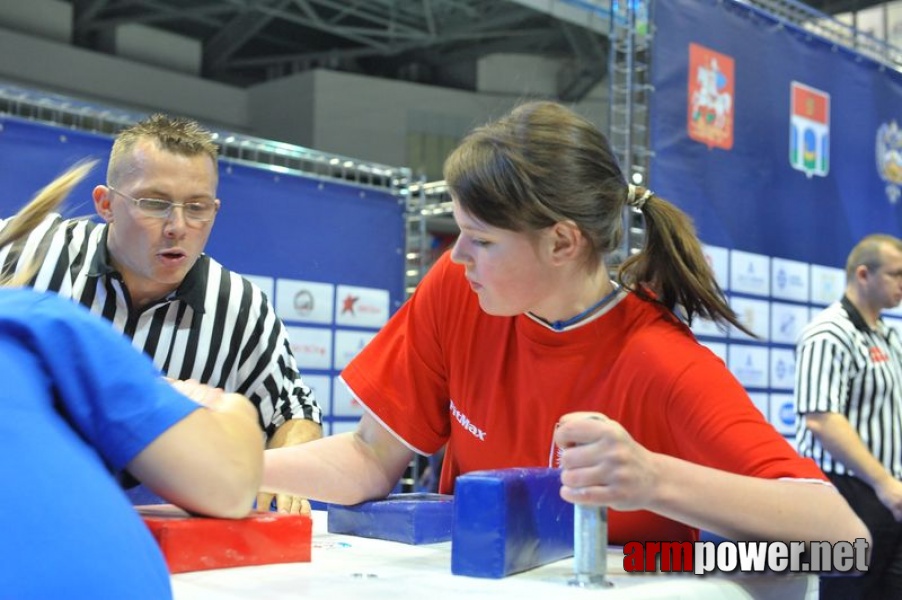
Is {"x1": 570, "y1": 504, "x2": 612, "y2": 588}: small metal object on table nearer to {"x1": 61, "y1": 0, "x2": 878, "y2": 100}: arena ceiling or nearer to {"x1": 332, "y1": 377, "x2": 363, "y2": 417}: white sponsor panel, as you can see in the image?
{"x1": 332, "y1": 377, "x2": 363, "y2": 417}: white sponsor panel

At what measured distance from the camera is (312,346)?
4.02 metres

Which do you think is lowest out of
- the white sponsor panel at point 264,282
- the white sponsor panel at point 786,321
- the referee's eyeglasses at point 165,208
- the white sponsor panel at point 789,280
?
the white sponsor panel at point 786,321

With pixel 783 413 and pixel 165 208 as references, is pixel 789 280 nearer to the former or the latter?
pixel 783 413

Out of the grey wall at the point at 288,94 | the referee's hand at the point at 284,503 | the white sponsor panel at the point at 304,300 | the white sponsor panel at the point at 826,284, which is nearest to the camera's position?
the referee's hand at the point at 284,503

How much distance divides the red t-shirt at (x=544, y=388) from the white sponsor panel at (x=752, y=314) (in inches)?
93.9

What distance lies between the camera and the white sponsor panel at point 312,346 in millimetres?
3932

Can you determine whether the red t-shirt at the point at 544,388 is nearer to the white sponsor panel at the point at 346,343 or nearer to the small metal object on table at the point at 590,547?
the small metal object on table at the point at 590,547

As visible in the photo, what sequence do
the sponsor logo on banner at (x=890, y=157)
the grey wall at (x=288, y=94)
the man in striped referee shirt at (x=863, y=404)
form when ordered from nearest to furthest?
1. the man in striped referee shirt at (x=863, y=404)
2. the sponsor logo on banner at (x=890, y=157)
3. the grey wall at (x=288, y=94)

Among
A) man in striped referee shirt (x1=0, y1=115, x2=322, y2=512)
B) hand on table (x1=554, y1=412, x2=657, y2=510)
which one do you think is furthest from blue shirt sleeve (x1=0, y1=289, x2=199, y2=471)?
man in striped referee shirt (x1=0, y1=115, x2=322, y2=512)

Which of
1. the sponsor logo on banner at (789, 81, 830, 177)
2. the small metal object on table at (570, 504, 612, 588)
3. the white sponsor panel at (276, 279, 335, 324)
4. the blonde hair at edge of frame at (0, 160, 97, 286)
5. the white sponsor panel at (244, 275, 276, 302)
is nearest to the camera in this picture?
the blonde hair at edge of frame at (0, 160, 97, 286)

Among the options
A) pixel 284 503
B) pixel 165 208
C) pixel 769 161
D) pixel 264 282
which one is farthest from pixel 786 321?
pixel 284 503

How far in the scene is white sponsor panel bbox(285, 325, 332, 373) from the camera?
393cm

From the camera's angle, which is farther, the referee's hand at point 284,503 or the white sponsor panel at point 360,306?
the white sponsor panel at point 360,306

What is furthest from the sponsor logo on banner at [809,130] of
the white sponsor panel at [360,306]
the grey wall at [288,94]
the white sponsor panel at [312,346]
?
the grey wall at [288,94]
